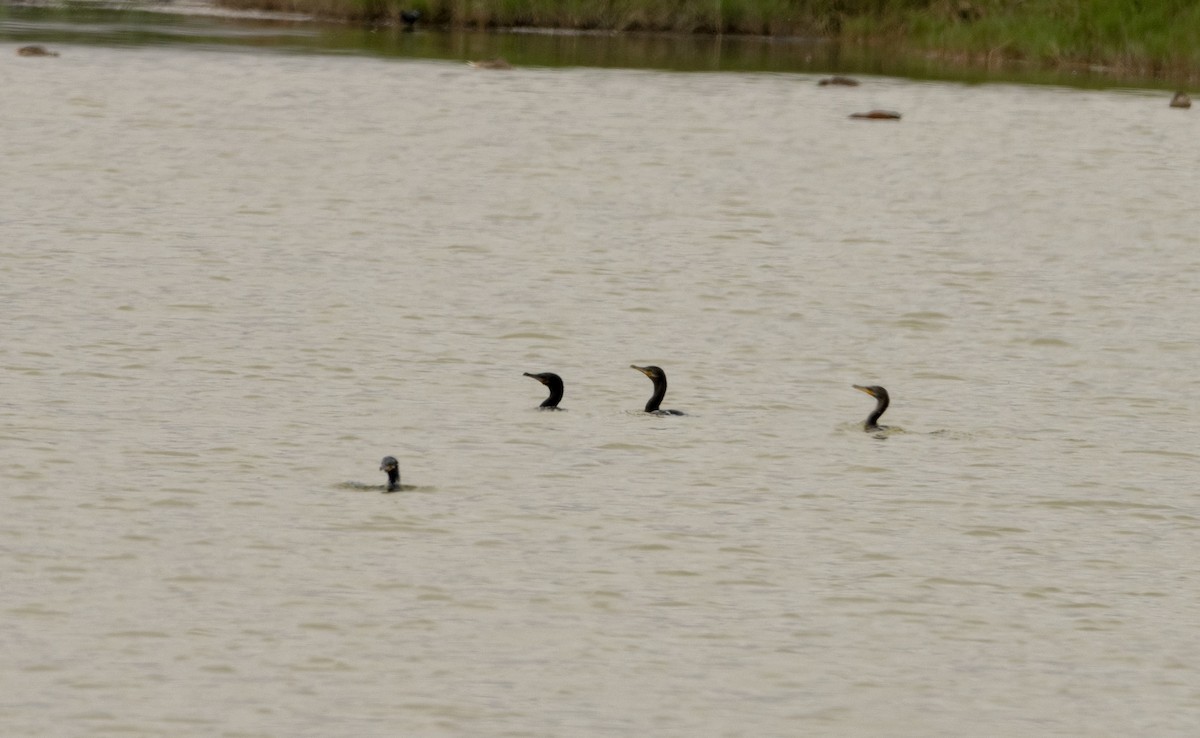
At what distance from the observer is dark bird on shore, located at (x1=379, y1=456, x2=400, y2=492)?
1108cm

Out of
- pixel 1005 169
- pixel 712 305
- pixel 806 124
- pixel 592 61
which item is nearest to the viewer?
pixel 712 305

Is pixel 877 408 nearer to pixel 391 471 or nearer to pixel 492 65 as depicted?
pixel 391 471

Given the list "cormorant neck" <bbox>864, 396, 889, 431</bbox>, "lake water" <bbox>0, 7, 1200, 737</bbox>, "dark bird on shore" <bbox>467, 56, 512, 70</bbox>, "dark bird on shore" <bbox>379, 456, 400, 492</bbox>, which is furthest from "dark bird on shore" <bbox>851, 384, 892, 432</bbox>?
"dark bird on shore" <bbox>467, 56, 512, 70</bbox>

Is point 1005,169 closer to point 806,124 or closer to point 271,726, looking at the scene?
point 806,124

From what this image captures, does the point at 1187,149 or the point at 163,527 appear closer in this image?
the point at 163,527

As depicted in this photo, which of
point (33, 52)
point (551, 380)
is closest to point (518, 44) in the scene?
point (33, 52)

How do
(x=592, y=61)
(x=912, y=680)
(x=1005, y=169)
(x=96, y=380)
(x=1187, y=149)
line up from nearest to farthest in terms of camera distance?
(x=912, y=680) < (x=96, y=380) < (x=1005, y=169) < (x=1187, y=149) < (x=592, y=61)

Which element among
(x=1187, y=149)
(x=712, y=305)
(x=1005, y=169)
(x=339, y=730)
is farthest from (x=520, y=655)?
(x=1187, y=149)

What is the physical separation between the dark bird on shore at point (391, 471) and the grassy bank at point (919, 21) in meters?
34.8

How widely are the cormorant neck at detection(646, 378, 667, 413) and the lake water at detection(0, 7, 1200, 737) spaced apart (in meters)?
0.16

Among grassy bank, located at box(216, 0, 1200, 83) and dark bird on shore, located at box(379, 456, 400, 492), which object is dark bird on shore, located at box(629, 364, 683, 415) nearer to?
dark bird on shore, located at box(379, 456, 400, 492)

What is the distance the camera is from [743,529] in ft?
35.6

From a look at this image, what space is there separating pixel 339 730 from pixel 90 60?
3602cm

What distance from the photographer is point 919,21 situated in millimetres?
48656
